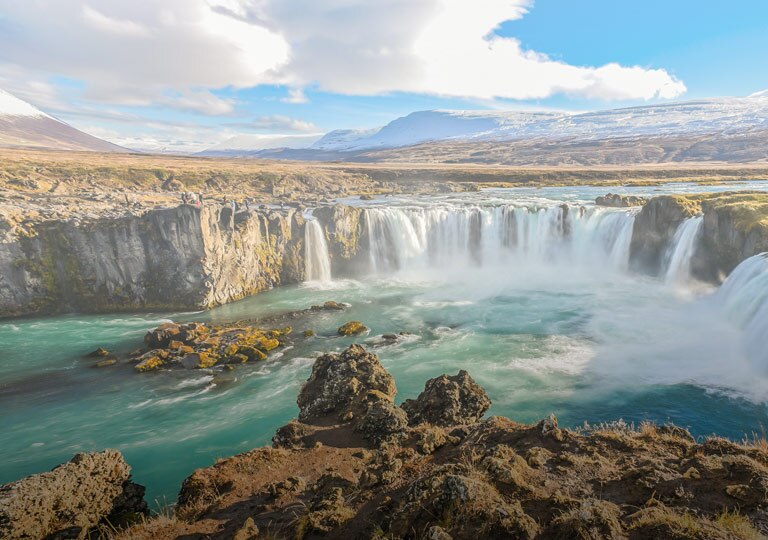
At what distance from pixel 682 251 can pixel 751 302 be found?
12391 millimetres

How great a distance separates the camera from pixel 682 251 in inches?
1352

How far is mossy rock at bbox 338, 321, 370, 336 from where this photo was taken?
1095 inches

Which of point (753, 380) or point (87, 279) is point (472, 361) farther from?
point (87, 279)

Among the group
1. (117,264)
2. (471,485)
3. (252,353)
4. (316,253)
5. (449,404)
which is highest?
(471,485)

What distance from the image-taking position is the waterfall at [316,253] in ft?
141

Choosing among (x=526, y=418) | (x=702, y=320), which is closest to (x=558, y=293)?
(x=702, y=320)

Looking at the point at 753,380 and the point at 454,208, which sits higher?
the point at 454,208

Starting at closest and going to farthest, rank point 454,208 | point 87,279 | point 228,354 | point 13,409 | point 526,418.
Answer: point 526,418 → point 13,409 → point 228,354 → point 87,279 → point 454,208

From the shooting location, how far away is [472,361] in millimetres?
23281

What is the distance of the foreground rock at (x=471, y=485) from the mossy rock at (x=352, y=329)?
15.1m

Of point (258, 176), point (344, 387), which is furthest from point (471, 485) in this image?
point (258, 176)

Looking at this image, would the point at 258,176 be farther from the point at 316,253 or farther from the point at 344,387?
the point at 344,387

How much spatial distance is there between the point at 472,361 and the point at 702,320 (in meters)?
15.2

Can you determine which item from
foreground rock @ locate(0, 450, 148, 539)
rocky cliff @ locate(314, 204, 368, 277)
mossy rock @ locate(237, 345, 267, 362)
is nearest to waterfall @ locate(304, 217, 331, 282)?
rocky cliff @ locate(314, 204, 368, 277)
